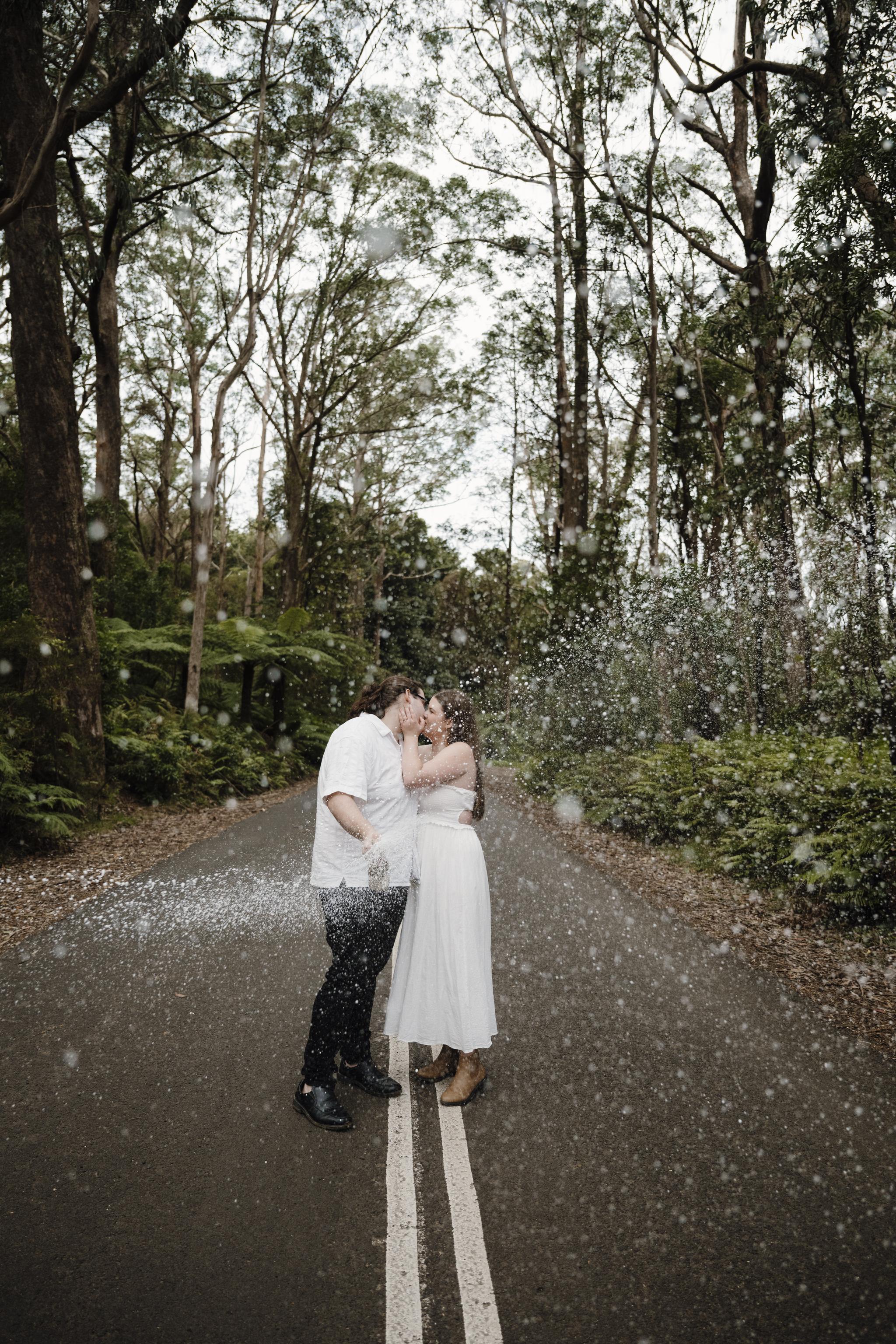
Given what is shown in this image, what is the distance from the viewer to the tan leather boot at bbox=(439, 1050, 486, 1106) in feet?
13.0

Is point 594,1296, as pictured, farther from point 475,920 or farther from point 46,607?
point 46,607

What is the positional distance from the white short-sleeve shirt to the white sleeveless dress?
8.5 inches

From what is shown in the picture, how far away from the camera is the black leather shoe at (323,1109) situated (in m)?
3.67

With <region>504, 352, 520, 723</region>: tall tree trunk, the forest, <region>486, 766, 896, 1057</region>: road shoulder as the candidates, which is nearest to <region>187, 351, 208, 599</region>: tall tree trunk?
the forest

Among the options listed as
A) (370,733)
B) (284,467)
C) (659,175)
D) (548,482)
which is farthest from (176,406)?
(370,733)

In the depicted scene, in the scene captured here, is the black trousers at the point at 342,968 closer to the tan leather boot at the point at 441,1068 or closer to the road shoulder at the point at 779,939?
the tan leather boot at the point at 441,1068

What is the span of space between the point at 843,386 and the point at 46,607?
62.3 feet

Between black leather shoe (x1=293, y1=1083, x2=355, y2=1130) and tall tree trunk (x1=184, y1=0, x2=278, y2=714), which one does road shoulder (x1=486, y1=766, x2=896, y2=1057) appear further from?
tall tree trunk (x1=184, y1=0, x2=278, y2=714)

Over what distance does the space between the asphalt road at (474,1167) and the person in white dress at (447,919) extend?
0.33m

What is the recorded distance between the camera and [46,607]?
34.4 ft

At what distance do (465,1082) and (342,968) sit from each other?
35.6 inches

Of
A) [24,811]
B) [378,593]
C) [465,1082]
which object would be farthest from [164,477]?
[465,1082]

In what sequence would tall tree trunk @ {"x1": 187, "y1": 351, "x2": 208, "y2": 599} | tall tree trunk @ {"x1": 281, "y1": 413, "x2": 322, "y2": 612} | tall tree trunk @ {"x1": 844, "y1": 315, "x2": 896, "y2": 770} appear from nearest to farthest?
tall tree trunk @ {"x1": 844, "y1": 315, "x2": 896, "y2": 770} < tall tree trunk @ {"x1": 281, "y1": 413, "x2": 322, "y2": 612} < tall tree trunk @ {"x1": 187, "y1": 351, "x2": 208, "y2": 599}

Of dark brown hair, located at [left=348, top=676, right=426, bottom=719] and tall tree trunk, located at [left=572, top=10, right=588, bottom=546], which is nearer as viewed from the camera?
dark brown hair, located at [left=348, top=676, right=426, bottom=719]
